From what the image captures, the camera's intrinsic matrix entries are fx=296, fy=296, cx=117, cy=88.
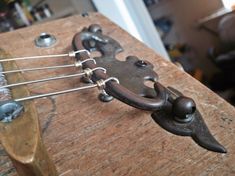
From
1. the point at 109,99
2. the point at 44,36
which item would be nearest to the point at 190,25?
the point at 44,36

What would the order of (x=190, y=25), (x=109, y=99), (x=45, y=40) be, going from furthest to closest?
(x=190, y=25)
(x=45, y=40)
(x=109, y=99)

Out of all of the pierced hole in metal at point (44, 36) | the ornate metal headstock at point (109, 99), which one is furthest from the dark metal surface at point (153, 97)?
the pierced hole in metal at point (44, 36)

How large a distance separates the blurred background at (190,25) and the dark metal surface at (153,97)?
792 mm

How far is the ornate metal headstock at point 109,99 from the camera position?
0.89 ft

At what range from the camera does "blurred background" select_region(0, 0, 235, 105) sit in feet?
5.17

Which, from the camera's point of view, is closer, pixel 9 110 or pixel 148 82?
pixel 9 110

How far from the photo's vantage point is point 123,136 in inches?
14.7

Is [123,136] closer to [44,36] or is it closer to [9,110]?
[9,110]

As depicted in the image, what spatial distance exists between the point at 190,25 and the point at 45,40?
1.56 meters

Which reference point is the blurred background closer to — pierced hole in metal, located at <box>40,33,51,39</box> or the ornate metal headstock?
pierced hole in metal, located at <box>40,33,51,39</box>

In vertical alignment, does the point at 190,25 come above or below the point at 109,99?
below

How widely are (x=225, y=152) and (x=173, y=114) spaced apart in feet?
0.25

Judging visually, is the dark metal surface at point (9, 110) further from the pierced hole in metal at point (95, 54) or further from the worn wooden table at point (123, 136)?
the pierced hole in metal at point (95, 54)

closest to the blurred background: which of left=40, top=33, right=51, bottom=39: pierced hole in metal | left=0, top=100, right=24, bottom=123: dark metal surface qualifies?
left=40, top=33, right=51, bottom=39: pierced hole in metal
